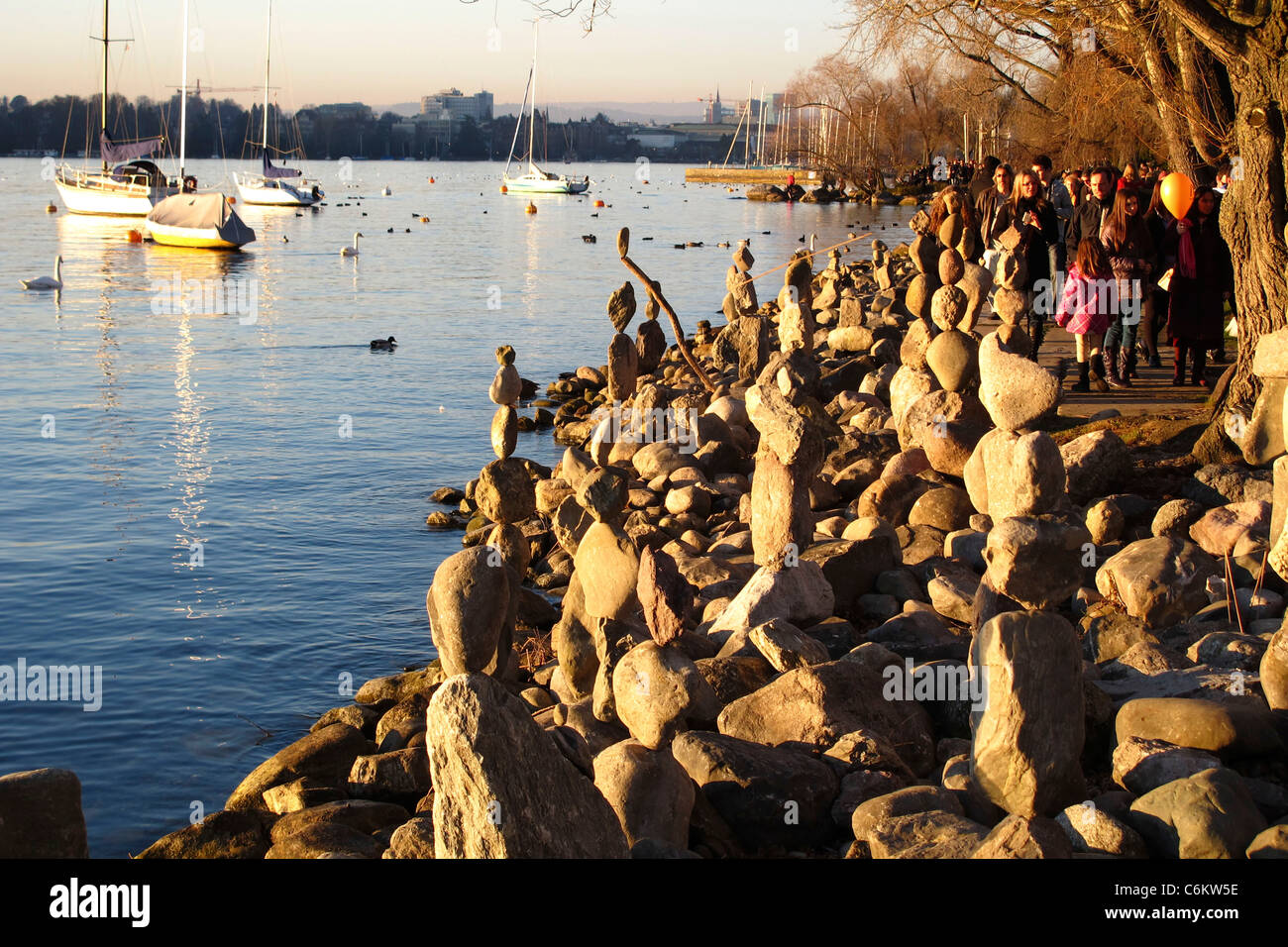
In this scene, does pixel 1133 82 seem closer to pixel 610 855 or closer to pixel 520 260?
pixel 610 855

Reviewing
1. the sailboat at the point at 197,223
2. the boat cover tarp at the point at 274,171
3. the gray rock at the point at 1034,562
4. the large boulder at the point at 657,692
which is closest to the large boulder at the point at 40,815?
the large boulder at the point at 657,692

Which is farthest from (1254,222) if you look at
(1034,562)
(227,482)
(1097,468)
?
(227,482)

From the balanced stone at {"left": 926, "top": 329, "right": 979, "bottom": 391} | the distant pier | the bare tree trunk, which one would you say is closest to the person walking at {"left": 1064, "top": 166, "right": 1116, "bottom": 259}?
the balanced stone at {"left": 926, "top": 329, "right": 979, "bottom": 391}

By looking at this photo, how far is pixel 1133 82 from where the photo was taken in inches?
580

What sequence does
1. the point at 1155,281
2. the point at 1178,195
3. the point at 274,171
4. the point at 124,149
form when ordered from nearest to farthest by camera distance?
the point at 1178,195, the point at 1155,281, the point at 124,149, the point at 274,171

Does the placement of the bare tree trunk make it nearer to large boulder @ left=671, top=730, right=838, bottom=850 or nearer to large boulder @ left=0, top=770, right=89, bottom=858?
large boulder @ left=671, top=730, right=838, bottom=850

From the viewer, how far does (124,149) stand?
5684cm

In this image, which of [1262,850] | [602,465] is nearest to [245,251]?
[602,465]

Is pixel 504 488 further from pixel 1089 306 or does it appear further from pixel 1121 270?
pixel 1121 270

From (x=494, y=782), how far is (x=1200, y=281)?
10137 mm

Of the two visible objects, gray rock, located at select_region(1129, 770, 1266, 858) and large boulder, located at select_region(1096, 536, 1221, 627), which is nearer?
gray rock, located at select_region(1129, 770, 1266, 858)

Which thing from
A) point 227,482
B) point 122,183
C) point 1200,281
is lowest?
point 227,482

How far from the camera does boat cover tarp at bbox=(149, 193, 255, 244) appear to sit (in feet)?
150

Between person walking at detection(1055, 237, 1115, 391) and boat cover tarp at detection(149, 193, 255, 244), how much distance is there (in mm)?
39064
